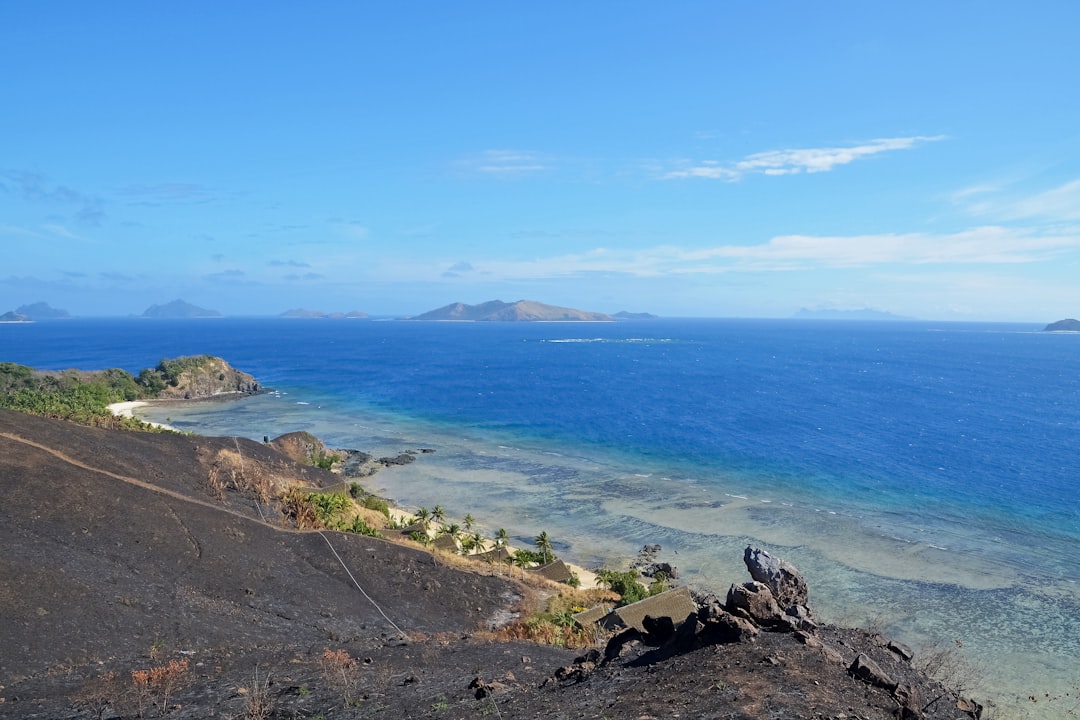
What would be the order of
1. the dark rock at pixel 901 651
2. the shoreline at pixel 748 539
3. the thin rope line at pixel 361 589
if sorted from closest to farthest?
the dark rock at pixel 901 651 < the thin rope line at pixel 361 589 < the shoreline at pixel 748 539

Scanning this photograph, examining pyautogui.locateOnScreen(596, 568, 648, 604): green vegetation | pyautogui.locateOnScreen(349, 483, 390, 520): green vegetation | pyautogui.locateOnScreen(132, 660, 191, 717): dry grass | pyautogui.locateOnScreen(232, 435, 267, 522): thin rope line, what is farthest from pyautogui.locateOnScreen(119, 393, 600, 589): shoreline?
pyautogui.locateOnScreen(132, 660, 191, 717): dry grass

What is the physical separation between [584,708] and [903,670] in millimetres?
8524

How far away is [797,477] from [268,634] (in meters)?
49.4

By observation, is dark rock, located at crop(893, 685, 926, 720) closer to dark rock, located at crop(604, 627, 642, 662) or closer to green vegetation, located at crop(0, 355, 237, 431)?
dark rock, located at crop(604, 627, 642, 662)

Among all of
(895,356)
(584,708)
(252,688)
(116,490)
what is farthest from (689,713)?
(895,356)

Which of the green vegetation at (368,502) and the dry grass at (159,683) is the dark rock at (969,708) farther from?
the green vegetation at (368,502)

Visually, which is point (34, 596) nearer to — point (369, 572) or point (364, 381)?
point (369, 572)

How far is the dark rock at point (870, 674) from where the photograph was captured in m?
14.2

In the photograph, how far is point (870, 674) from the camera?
47.0 ft

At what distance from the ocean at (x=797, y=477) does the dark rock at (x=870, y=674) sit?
15.8m

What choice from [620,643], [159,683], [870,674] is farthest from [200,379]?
[870,674]

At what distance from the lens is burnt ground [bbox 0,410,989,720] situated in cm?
1449

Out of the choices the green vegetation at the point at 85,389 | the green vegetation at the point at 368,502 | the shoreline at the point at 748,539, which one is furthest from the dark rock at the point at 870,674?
the green vegetation at the point at 85,389

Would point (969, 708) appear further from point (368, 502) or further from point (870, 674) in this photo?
point (368, 502)
